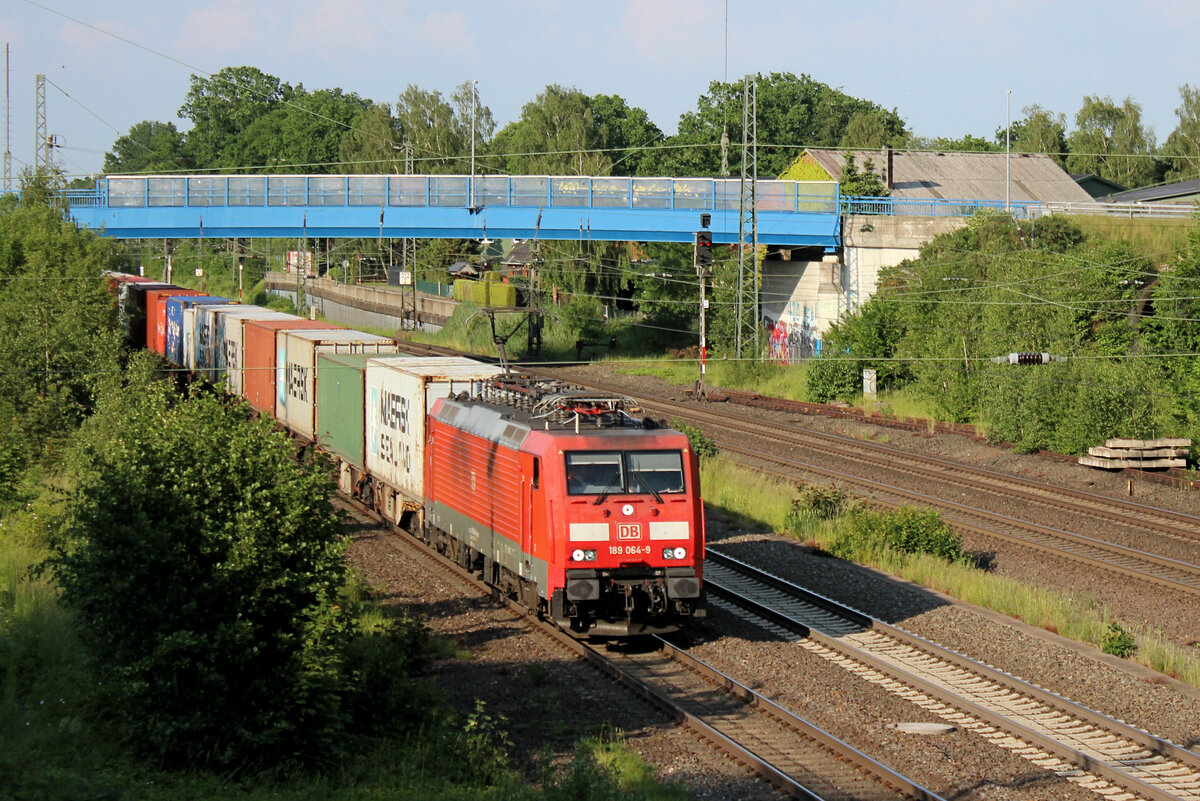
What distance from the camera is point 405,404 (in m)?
20.7

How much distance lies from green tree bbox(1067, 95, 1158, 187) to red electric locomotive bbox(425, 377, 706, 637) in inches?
3354

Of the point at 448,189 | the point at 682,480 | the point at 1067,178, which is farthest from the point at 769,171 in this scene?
the point at 682,480

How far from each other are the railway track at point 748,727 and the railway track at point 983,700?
171cm

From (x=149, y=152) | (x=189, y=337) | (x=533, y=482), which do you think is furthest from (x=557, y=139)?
(x=149, y=152)

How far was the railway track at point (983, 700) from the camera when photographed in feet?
35.4

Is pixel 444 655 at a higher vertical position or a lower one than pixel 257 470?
lower

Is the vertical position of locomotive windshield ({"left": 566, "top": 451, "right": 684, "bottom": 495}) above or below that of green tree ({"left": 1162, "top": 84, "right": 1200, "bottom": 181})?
below

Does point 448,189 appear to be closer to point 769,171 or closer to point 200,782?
point 200,782

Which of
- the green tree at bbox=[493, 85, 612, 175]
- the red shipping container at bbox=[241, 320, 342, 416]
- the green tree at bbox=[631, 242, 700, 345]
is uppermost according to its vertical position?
the green tree at bbox=[493, 85, 612, 175]

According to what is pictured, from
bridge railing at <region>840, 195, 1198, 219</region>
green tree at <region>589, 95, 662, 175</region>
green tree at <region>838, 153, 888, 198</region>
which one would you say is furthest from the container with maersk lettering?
green tree at <region>589, 95, 662, 175</region>

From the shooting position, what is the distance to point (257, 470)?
11805 mm

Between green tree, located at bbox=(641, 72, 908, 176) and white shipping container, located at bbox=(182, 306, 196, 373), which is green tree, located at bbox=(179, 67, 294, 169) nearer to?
green tree, located at bbox=(641, 72, 908, 176)

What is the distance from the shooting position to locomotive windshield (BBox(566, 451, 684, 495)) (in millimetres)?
14312

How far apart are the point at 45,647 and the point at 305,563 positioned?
194 inches
